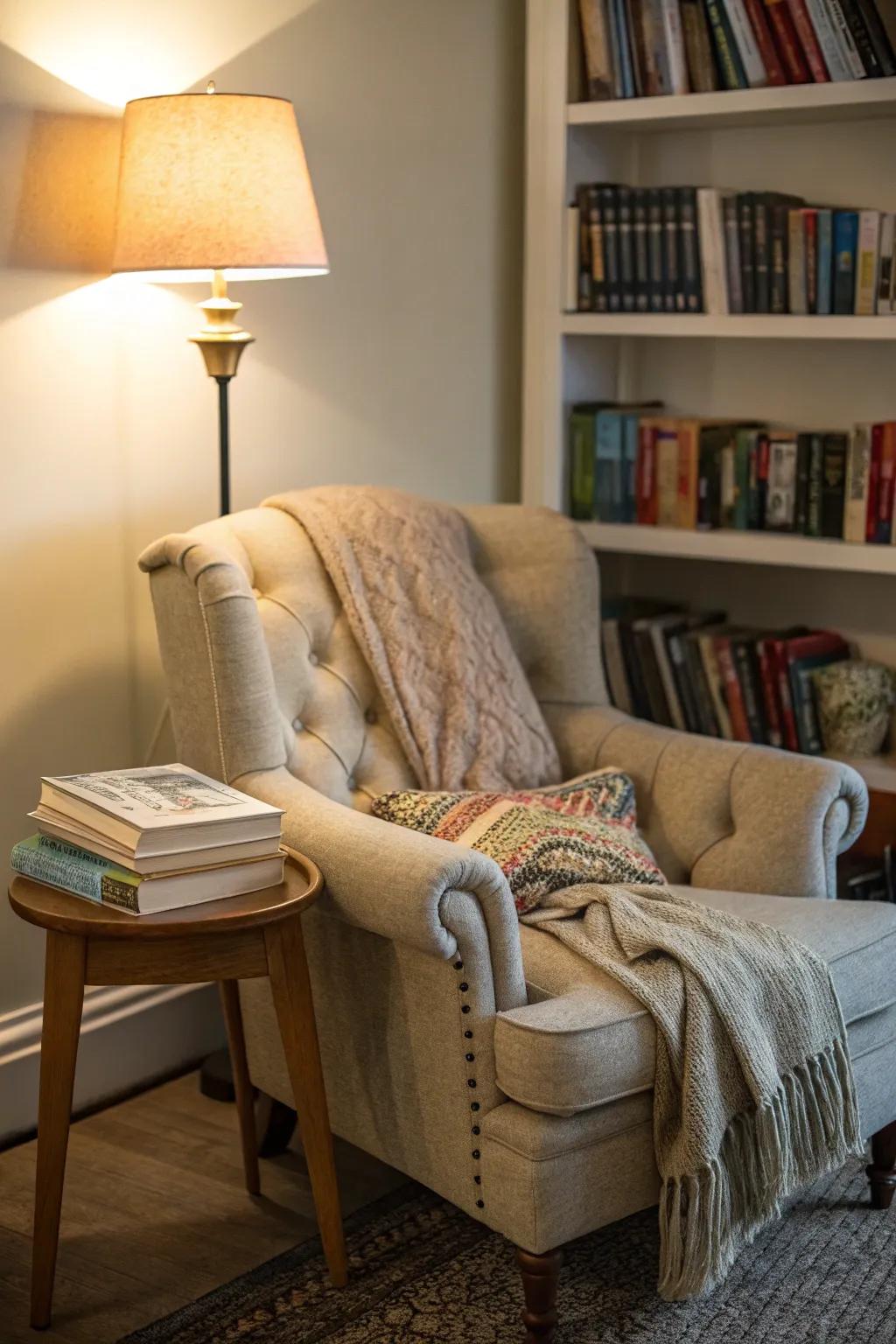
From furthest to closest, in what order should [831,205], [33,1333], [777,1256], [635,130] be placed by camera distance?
1. [635,130]
2. [831,205]
3. [777,1256]
4. [33,1333]

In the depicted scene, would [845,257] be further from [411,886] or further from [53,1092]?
[53,1092]

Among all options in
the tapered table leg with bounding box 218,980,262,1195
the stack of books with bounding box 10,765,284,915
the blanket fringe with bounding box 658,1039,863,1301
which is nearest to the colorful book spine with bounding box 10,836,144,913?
the stack of books with bounding box 10,765,284,915

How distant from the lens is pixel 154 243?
2.26 metres

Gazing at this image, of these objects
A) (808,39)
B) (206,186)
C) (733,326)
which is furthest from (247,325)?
(808,39)

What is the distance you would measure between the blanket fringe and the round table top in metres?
0.61

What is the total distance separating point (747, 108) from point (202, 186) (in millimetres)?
1305

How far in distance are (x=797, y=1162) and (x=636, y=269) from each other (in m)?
1.90

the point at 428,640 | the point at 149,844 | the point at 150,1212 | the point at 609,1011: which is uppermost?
the point at 428,640

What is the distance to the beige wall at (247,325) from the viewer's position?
2.43 meters

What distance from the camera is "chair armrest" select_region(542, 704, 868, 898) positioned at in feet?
7.87

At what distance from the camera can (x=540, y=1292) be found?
6.28 feet

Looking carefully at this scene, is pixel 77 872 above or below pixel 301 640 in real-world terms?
below

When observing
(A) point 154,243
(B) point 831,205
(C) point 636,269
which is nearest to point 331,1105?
(A) point 154,243

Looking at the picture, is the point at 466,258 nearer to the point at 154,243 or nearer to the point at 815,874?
the point at 154,243
